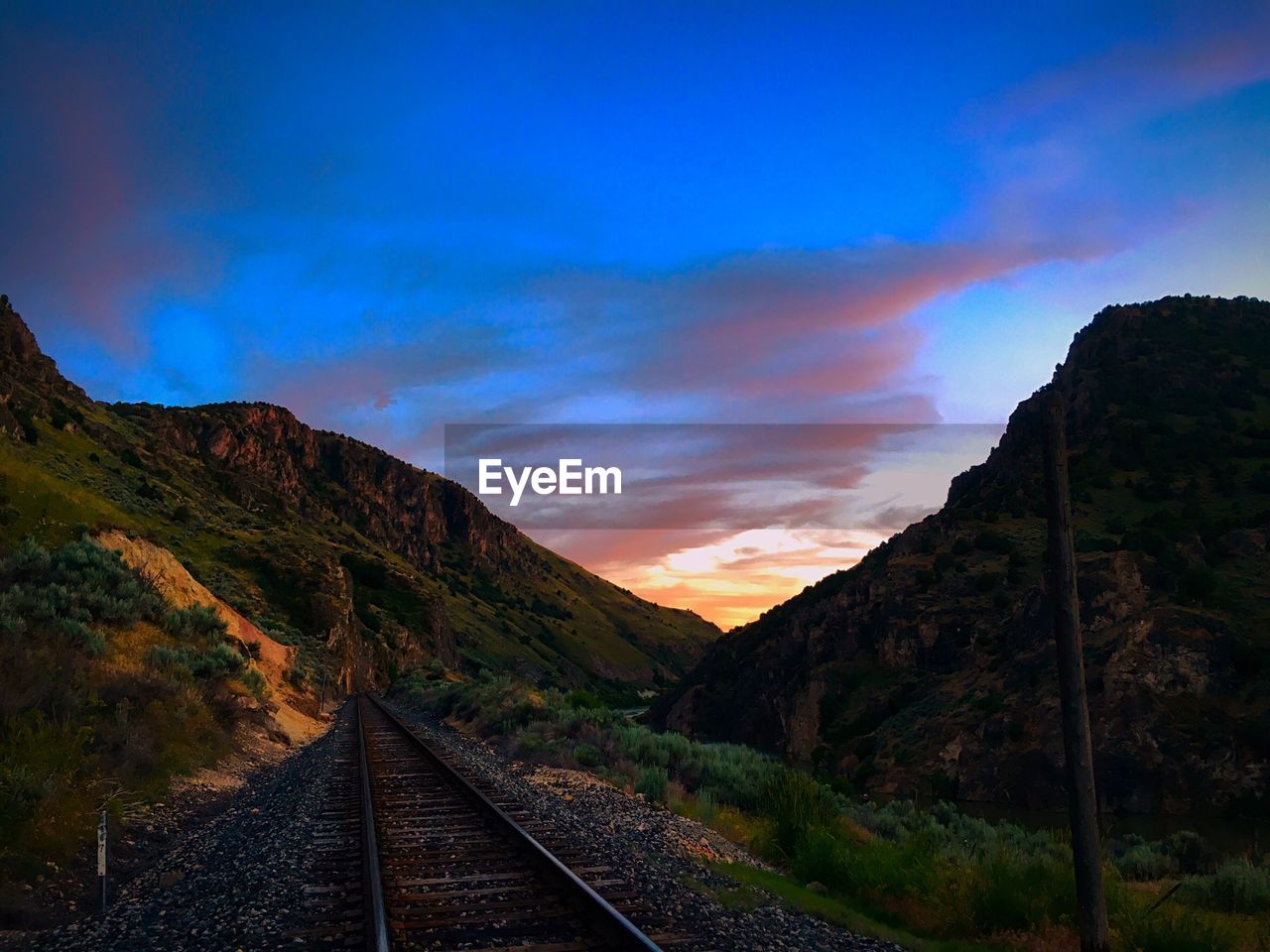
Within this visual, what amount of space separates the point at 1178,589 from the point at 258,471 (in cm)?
17024

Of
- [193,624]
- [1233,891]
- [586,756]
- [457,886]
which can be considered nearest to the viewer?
[457,886]

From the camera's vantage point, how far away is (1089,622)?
49.8 meters

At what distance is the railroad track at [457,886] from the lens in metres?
6.57

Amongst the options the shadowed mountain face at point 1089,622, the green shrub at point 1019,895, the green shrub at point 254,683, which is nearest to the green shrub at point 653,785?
the green shrub at point 1019,895

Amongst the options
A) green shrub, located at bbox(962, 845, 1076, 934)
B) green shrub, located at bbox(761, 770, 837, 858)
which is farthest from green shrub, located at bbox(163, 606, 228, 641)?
green shrub, located at bbox(962, 845, 1076, 934)

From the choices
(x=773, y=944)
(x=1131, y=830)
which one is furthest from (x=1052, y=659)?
(x=773, y=944)

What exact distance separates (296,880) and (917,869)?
288 inches

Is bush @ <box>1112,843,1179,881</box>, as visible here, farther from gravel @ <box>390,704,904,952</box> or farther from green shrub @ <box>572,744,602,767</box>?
green shrub @ <box>572,744,602,767</box>

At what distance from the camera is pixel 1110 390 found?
84438 millimetres

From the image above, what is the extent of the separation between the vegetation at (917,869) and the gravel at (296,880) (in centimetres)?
83

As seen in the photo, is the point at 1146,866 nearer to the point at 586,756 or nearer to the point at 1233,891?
the point at 1233,891

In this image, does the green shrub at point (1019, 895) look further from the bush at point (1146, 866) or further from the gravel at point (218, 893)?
the bush at point (1146, 866)

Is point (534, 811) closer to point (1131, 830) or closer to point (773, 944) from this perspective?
point (773, 944)

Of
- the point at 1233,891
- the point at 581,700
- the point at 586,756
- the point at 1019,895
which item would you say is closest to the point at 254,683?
the point at 581,700
